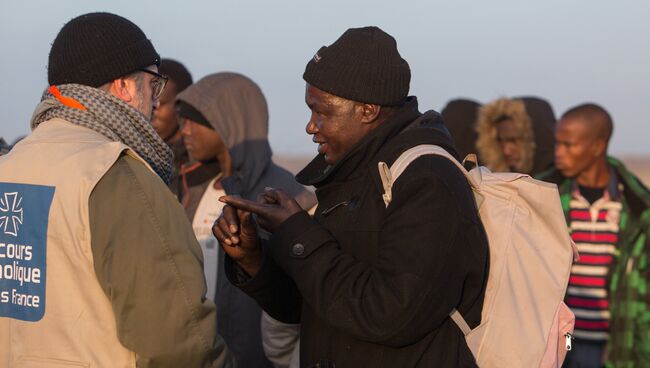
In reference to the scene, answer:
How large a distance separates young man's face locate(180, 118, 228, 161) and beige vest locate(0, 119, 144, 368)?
2.87 meters

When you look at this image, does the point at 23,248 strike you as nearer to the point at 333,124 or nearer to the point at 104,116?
the point at 104,116

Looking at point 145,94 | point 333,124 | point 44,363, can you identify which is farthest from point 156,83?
point 44,363

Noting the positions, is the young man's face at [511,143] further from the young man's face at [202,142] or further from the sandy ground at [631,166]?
the sandy ground at [631,166]

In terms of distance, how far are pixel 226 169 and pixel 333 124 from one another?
8.15ft

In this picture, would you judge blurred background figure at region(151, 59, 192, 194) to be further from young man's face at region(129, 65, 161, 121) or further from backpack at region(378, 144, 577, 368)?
backpack at region(378, 144, 577, 368)

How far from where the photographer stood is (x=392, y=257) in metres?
3.28

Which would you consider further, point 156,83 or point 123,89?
point 156,83

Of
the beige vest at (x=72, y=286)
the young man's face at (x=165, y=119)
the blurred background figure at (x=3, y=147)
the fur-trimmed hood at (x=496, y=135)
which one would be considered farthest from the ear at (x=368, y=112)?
the fur-trimmed hood at (x=496, y=135)

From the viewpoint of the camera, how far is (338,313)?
334cm

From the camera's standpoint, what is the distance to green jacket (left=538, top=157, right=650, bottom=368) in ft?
21.7

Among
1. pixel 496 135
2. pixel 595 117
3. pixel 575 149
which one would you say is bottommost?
pixel 496 135

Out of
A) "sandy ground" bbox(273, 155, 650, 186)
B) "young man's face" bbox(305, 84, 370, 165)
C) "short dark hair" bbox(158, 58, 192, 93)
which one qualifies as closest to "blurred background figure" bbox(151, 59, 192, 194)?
"short dark hair" bbox(158, 58, 192, 93)

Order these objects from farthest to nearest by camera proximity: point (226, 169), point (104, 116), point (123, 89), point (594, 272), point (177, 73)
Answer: point (177, 73)
point (594, 272)
point (226, 169)
point (123, 89)
point (104, 116)

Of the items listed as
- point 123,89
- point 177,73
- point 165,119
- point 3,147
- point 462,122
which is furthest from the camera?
point 462,122
